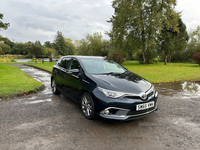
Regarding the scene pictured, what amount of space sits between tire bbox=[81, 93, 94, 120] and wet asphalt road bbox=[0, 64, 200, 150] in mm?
150

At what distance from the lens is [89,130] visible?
2879mm

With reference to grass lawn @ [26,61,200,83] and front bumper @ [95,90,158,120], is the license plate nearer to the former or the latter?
front bumper @ [95,90,158,120]

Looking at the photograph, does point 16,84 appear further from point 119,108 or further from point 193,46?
point 193,46

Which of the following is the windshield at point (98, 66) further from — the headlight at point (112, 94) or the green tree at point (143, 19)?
the green tree at point (143, 19)

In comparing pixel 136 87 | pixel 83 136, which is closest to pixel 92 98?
pixel 83 136

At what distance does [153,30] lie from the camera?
66.5 ft

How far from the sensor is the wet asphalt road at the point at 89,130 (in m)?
2.41

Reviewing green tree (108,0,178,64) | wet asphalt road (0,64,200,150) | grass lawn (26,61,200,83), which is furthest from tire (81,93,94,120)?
green tree (108,0,178,64)

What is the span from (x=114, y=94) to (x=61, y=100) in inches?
108

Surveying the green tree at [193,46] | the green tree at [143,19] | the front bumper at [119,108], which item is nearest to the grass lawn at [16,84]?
the front bumper at [119,108]

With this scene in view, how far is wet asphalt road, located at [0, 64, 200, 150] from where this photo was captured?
2.41 metres

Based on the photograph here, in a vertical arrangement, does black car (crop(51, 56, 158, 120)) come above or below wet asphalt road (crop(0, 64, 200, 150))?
above

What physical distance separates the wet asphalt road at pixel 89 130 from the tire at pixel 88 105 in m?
0.15

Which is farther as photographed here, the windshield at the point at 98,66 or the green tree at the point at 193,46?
the green tree at the point at 193,46
